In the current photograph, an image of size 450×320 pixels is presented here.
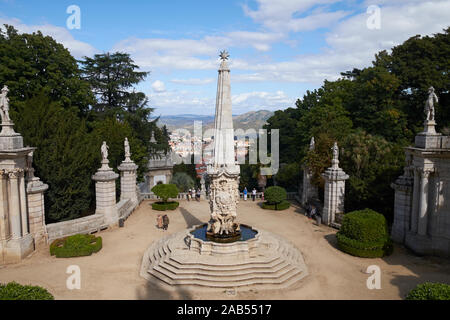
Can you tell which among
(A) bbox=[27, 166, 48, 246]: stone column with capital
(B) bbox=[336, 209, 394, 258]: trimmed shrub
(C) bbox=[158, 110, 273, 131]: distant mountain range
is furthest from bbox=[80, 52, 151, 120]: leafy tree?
(C) bbox=[158, 110, 273, 131]: distant mountain range

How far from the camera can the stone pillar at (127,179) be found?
3023 centimetres

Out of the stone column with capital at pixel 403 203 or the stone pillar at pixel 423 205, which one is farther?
the stone column with capital at pixel 403 203

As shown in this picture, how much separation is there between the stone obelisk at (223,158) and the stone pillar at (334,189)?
29.6 feet

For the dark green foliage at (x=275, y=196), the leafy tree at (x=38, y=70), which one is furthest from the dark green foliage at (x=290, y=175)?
the leafy tree at (x=38, y=70)

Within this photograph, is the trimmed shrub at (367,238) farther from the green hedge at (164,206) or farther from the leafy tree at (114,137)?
the leafy tree at (114,137)

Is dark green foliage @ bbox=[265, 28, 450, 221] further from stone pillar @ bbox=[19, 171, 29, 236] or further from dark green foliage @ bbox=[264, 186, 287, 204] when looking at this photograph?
stone pillar @ bbox=[19, 171, 29, 236]

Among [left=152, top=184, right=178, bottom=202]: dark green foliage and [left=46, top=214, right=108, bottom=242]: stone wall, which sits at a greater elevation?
[left=152, top=184, right=178, bottom=202]: dark green foliage

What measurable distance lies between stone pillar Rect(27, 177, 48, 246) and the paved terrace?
0.83 meters

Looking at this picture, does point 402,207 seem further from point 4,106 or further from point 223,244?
point 4,106

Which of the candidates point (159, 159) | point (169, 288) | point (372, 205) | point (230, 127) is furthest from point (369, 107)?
point (169, 288)

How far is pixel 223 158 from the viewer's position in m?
19.7

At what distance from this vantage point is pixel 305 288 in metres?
15.8

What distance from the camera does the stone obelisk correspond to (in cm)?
1939
